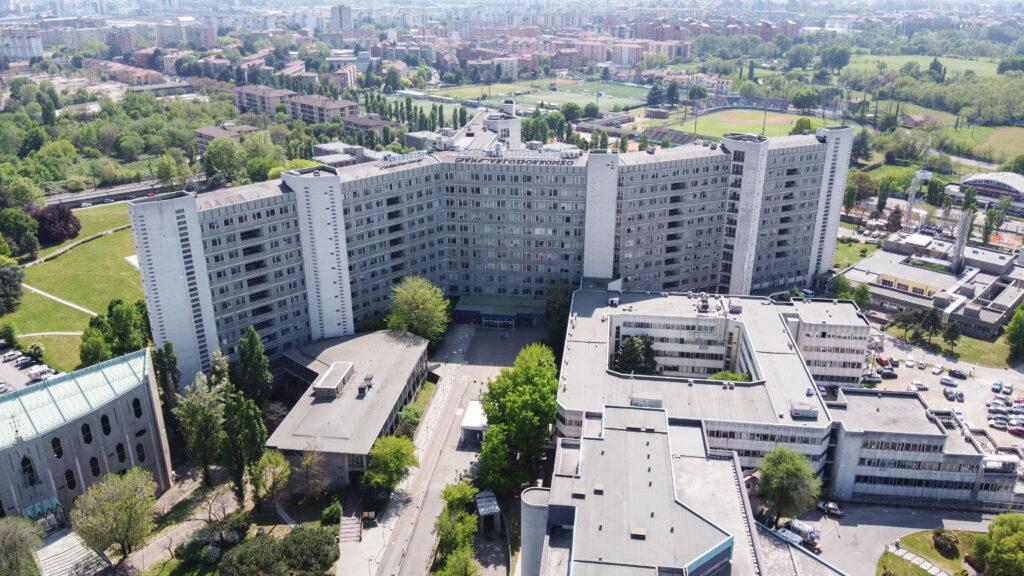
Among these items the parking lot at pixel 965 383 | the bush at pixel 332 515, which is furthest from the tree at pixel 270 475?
the parking lot at pixel 965 383

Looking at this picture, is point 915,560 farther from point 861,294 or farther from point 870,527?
point 861,294

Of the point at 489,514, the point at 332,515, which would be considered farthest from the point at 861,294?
the point at 332,515

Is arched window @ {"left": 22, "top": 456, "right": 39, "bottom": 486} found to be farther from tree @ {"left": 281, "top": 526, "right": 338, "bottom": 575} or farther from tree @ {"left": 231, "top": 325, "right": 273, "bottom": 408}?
tree @ {"left": 281, "top": 526, "right": 338, "bottom": 575}

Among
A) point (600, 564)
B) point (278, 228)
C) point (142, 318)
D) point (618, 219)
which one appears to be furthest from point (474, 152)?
point (600, 564)

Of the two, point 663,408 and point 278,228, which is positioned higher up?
point 278,228

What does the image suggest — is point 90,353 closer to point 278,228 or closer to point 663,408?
point 278,228
